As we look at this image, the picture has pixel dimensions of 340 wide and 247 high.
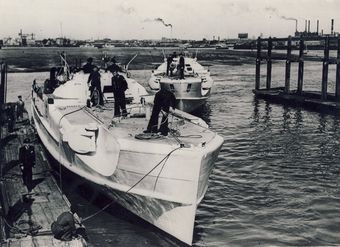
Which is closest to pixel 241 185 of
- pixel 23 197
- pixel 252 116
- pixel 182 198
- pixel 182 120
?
pixel 182 120

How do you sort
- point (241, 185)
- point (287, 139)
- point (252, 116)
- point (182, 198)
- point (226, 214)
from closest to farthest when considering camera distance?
point (182, 198) < point (226, 214) < point (241, 185) < point (287, 139) < point (252, 116)

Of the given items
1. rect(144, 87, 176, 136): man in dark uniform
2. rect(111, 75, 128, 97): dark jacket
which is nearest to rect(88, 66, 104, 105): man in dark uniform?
rect(111, 75, 128, 97): dark jacket

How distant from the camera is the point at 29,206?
1089cm

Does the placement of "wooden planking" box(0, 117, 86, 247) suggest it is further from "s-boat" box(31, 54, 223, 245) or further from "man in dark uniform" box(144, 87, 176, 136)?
"man in dark uniform" box(144, 87, 176, 136)

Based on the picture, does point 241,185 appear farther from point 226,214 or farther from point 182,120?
point 182,120

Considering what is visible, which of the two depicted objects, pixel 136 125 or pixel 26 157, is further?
pixel 136 125

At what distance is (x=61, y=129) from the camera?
42.5 ft

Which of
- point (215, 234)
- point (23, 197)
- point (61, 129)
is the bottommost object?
point (215, 234)

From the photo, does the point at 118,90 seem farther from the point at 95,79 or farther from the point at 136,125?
the point at 95,79

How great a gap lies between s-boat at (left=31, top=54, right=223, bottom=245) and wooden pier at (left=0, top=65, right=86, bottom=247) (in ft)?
3.32

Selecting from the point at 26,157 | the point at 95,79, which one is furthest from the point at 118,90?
the point at 26,157

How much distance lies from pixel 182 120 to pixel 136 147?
115 inches

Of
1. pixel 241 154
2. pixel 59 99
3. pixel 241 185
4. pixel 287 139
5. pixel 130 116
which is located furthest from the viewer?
pixel 287 139

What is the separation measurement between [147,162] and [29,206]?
3.31 metres
